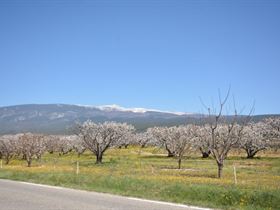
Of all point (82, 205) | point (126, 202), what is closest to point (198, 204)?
point (126, 202)

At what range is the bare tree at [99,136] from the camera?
61812mm

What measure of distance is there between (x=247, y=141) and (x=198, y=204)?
66.6 meters

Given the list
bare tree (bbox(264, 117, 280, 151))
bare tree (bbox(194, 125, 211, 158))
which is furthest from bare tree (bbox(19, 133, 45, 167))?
bare tree (bbox(264, 117, 280, 151))

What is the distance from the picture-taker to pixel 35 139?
6225cm

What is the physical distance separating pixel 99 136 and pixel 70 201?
47.0 meters

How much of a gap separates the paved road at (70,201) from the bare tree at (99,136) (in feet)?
136

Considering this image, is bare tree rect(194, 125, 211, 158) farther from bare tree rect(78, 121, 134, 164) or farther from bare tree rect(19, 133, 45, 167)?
A: bare tree rect(19, 133, 45, 167)

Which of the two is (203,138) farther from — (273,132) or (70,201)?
(273,132)

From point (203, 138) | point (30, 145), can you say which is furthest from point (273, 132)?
point (30, 145)

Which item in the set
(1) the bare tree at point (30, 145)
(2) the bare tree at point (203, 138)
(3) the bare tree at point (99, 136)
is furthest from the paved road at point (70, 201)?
(3) the bare tree at point (99, 136)

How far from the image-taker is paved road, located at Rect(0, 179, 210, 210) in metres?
14.3

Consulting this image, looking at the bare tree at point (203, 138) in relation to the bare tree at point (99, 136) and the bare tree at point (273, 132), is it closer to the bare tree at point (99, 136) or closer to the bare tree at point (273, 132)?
the bare tree at point (99, 136)

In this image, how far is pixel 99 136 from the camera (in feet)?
205

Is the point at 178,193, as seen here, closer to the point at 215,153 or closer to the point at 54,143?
the point at 215,153
